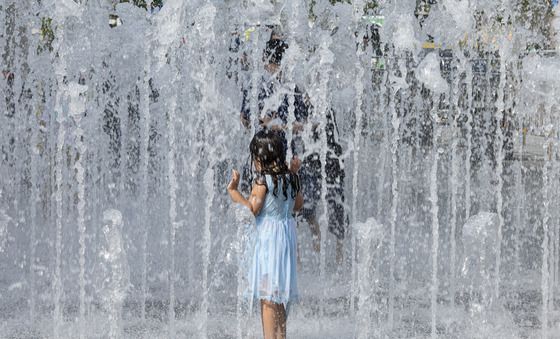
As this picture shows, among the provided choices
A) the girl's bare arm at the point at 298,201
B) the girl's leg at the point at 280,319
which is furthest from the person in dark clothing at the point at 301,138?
the girl's leg at the point at 280,319

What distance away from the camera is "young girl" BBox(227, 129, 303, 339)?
13.5ft

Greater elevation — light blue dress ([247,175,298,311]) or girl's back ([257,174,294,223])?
girl's back ([257,174,294,223])

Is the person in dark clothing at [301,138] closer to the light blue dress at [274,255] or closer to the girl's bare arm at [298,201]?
the girl's bare arm at [298,201]

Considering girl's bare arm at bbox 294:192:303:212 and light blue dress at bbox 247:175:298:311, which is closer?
light blue dress at bbox 247:175:298:311

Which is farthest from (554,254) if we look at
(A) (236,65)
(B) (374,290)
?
(A) (236,65)

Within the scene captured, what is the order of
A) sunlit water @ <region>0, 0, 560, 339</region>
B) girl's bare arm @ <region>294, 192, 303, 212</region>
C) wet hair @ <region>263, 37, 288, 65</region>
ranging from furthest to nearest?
wet hair @ <region>263, 37, 288, 65</region> < sunlit water @ <region>0, 0, 560, 339</region> < girl's bare arm @ <region>294, 192, 303, 212</region>

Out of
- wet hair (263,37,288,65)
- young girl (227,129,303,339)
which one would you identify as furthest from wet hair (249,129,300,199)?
wet hair (263,37,288,65)

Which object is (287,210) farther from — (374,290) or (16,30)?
(16,30)

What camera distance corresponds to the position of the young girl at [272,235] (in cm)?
412

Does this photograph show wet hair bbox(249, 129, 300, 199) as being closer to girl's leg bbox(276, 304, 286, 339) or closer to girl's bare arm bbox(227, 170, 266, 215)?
girl's bare arm bbox(227, 170, 266, 215)

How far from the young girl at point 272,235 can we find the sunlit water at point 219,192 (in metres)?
0.15

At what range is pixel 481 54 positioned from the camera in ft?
55.3

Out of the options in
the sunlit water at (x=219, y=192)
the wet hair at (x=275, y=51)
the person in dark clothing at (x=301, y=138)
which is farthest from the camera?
the wet hair at (x=275, y=51)

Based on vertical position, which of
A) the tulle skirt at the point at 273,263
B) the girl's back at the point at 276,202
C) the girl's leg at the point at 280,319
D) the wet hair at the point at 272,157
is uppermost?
the wet hair at the point at 272,157
